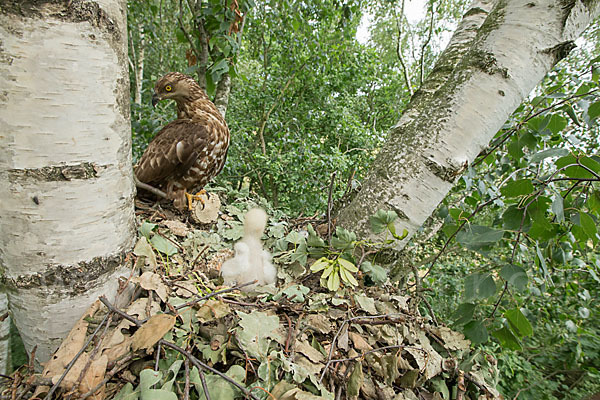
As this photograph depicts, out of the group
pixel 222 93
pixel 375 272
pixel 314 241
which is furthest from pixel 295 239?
pixel 222 93

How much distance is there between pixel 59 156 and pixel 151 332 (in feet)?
1.38

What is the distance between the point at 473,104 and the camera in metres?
1.00

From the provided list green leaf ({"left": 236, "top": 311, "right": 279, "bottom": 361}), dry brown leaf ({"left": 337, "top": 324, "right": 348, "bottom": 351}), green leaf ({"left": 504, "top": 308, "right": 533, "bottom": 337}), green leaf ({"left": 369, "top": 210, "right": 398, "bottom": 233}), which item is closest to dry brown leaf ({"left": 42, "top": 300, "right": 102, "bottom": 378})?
green leaf ({"left": 236, "top": 311, "right": 279, "bottom": 361})

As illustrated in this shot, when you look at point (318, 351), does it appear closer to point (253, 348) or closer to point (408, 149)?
point (253, 348)

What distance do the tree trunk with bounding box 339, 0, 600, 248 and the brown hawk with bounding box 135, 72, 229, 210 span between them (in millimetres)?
1001

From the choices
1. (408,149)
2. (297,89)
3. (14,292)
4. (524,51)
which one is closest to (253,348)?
(14,292)

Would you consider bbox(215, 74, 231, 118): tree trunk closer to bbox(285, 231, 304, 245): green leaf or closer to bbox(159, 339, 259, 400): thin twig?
bbox(285, 231, 304, 245): green leaf

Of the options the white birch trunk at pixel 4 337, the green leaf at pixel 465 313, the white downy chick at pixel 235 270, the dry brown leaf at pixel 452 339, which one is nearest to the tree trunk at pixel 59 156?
the white birch trunk at pixel 4 337

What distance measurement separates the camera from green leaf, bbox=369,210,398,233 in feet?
3.35

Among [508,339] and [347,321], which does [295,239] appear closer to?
[347,321]

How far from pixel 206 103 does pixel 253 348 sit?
157 cm

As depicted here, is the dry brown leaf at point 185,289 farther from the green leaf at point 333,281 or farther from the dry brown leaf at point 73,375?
the green leaf at point 333,281

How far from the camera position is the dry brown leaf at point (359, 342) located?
0.78 m

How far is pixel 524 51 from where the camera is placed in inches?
37.9
